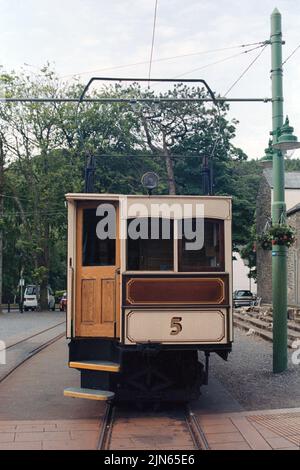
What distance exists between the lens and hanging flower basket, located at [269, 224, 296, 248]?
35.7 ft

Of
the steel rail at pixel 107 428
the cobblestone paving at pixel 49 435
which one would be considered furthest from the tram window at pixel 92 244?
the cobblestone paving at pixel 49 435

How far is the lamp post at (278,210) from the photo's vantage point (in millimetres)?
10914

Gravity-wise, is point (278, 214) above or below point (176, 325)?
above

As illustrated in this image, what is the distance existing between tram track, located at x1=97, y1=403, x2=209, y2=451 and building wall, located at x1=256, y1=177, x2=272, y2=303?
26.3 meters

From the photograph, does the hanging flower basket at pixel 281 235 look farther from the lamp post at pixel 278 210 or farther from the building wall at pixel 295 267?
the building wall at pixel 295 267

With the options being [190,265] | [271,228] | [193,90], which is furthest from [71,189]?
[190,265]

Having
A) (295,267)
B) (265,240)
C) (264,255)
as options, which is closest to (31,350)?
(265,240)

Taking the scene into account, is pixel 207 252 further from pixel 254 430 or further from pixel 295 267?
pixel 295 267

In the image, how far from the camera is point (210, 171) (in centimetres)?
959

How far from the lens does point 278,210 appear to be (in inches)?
438

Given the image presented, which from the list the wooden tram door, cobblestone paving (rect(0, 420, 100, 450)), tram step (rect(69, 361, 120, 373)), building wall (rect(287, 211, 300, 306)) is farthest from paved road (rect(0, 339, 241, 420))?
building wall (rect(287, 211, 300, 306))

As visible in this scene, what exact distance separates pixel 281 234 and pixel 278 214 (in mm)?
426

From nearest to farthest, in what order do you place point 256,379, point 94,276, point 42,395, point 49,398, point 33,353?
point 94,276, point 49,398, point 42,395, point 256,379, point 33,353
